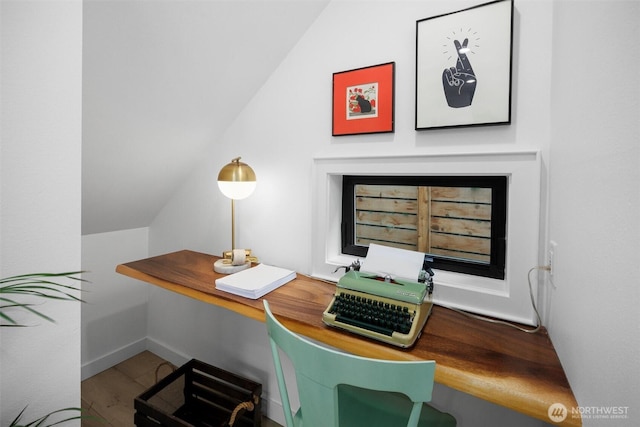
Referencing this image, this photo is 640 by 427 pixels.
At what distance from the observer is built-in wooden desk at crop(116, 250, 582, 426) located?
2.57 feet

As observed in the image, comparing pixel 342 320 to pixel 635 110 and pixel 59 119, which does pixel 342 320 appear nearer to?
pixel 635 110

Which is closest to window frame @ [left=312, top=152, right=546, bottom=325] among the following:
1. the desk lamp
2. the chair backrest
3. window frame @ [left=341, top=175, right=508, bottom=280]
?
window frame @ [left=341, top=175, right=508, bottom=280]

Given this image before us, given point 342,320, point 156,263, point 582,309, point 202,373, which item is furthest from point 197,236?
point 582,309

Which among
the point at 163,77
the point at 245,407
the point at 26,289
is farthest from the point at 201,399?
the point at 163,77

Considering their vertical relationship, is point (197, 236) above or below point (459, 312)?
above

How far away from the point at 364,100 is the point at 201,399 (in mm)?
1990

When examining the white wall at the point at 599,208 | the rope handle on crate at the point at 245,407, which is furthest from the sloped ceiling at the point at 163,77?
the rope handle on crate at the point at 245,407

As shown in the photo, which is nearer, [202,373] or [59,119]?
[59,119]

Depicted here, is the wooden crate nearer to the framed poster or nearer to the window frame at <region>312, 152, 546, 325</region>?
the window frame at <region>312, 152, 546, 325</region>

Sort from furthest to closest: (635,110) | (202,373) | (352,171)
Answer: (202,373)
(352,171)
(635,110)

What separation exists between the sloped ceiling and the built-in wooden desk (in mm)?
796

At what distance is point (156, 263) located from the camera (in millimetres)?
1772

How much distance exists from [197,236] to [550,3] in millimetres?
2221

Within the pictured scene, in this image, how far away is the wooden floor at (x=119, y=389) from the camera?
188 centimetres
